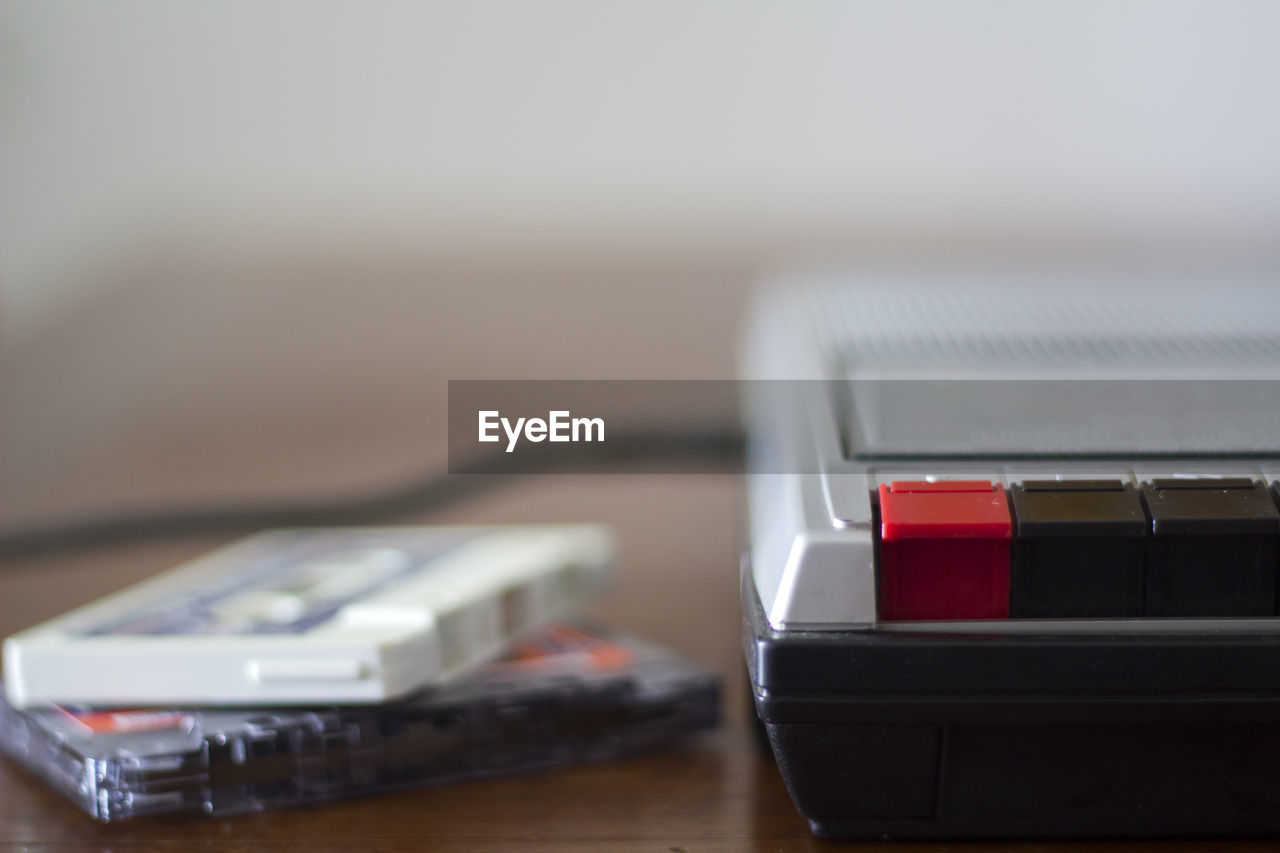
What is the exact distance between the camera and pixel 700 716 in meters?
0.37

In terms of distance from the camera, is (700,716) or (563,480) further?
(563,480)

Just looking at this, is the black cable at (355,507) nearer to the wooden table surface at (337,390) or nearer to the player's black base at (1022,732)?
the wooden table surface at (337,390)

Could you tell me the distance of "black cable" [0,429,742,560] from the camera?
0.55m

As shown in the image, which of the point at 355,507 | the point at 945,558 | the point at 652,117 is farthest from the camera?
the point at 652,117

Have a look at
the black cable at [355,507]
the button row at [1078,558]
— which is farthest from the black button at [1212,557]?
the black cable at [355,507]

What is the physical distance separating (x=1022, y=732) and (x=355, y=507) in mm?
383

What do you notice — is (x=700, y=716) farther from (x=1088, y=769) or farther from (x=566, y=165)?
(x=566, y=165)

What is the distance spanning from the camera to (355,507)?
0.58 meters

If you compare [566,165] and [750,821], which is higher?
[566,165]

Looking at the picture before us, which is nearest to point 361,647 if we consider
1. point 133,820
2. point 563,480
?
point 133,820

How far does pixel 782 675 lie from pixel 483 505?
18.5 inches

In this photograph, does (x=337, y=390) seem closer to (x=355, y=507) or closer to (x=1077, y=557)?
(x=355, y=507)

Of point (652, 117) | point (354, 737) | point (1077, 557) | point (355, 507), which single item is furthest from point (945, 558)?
point (652, 117)

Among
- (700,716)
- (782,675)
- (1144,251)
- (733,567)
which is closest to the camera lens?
(782,675)
